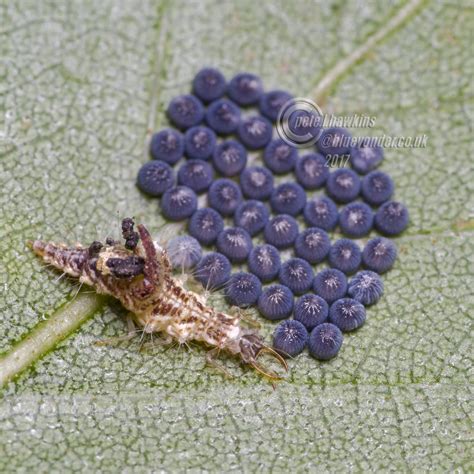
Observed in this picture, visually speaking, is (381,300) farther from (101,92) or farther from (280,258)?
(101,92)

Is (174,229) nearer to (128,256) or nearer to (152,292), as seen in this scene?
(128,256)

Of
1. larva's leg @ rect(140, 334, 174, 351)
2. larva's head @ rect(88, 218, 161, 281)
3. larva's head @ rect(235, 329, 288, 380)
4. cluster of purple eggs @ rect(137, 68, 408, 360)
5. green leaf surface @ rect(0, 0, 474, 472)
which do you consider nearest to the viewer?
green leaf surface @ rect(0, 0, 474, 472)

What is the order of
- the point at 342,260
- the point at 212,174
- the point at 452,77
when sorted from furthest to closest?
the point at 452,77 → the point at 212,174 → the point at 342,260

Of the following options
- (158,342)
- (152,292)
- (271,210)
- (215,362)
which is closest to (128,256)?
(152,292)

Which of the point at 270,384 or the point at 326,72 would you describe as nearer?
the point at 270,384

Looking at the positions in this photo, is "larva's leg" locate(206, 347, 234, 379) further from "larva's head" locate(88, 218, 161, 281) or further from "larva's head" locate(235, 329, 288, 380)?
"larva's head" locate(88, 218, 161, 281)

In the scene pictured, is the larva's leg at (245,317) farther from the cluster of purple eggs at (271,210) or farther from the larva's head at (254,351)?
the larva's head at (254,351)

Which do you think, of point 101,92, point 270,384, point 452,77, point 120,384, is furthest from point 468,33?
point 120,384

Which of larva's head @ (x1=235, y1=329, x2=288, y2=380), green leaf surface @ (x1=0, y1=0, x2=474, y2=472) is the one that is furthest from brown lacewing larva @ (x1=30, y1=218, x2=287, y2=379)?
green leaf surface @ (x1=0, y1=0, x2=474, y2=472)
